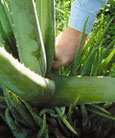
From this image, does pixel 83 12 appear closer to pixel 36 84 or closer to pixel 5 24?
pixel 5 24

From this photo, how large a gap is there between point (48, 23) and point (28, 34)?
4.3 inches

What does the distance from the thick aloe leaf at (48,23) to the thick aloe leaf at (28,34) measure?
0.07m

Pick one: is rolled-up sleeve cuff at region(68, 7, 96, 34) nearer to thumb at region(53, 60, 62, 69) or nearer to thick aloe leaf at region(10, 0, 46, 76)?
thumb at region(53, 60, 62, 69)

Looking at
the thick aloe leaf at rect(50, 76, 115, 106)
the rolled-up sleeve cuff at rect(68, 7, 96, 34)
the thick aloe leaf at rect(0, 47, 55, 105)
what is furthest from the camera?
the rolled-up sleeve cuff at rect(68, 7, 96, 34)

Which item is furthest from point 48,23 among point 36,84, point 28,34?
point 36,84

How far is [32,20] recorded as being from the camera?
1.84 ft

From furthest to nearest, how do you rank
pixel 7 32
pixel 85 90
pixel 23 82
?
1. pixel 7 32
2. pixel 85 90
3. pixel 23 82

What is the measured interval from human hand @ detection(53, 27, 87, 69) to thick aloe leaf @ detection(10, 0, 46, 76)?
5.3 inches

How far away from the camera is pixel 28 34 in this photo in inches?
22.9

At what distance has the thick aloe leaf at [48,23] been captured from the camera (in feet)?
2.11

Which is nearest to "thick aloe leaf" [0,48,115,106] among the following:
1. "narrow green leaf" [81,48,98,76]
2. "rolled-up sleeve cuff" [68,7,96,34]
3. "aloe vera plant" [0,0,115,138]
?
"aloe vera plant" [0,0,115,138]

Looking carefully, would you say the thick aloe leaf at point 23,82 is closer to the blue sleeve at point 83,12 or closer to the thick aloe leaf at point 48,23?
the thick aloe leaf at point 48,23

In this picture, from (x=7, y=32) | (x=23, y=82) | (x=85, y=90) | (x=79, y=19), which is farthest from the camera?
(x=79, y=19)

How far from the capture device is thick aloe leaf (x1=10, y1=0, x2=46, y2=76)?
0.54m
